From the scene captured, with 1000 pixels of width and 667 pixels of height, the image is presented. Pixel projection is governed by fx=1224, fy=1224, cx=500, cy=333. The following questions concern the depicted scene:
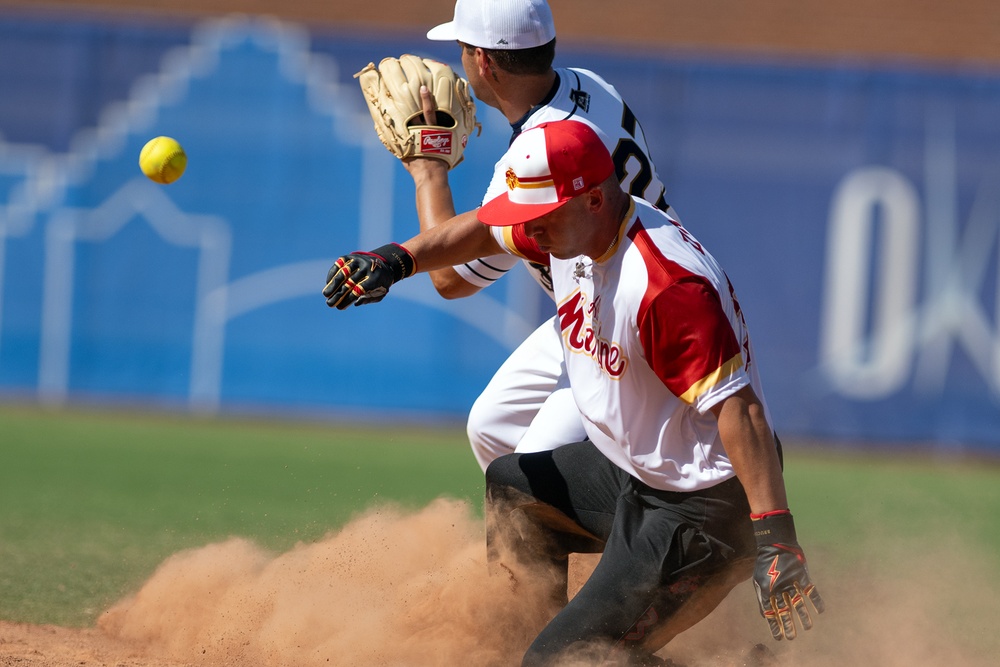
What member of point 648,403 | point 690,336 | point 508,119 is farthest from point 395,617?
point 508,119

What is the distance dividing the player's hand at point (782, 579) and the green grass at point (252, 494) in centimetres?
167

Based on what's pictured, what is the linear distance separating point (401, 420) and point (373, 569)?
6370 millimetres

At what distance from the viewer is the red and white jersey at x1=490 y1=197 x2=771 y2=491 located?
361 centimetres

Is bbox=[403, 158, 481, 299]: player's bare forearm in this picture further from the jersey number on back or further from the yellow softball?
the yellow softball

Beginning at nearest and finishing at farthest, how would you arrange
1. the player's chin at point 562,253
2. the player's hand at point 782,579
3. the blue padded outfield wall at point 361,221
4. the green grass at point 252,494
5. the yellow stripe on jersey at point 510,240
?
the player's hand at point 782,579
the player's chin at point 562,253
the yellow stripe on jersey at point 510,240
the green grass at point 252,494
the blue padded outfield wall at point 361,221

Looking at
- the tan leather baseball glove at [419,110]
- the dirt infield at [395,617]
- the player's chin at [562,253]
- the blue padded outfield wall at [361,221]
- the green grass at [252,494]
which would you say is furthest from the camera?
the blue padded outfield wall at [361,221]

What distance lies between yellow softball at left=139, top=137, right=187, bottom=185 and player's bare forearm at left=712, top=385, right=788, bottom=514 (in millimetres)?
3100

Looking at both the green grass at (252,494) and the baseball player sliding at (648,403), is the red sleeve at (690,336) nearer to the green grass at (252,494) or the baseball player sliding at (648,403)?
the baseball player sliding at (648,403)

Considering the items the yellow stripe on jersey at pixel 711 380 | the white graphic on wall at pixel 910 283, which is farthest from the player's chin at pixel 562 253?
the white graphic on wall at pixel 910 283

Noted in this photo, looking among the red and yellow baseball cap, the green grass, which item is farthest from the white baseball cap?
the green grass

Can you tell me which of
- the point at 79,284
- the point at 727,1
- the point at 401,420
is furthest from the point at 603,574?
the point at 727,1

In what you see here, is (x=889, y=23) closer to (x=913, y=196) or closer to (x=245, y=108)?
(x=913, y=196)

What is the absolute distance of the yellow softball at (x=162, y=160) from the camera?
5.58m

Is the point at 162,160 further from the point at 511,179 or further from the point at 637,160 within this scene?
the point at 511,179
